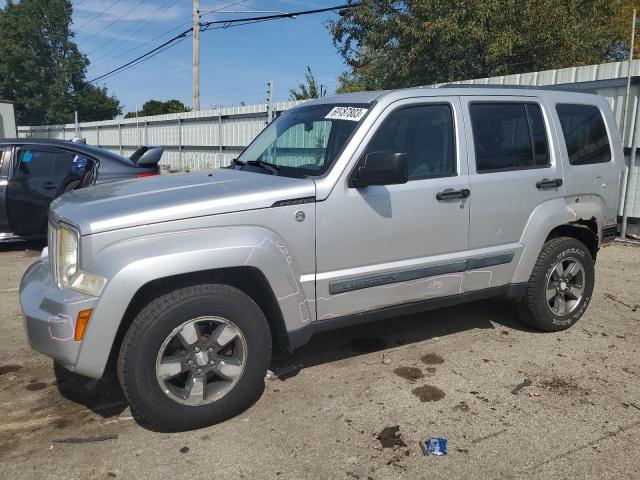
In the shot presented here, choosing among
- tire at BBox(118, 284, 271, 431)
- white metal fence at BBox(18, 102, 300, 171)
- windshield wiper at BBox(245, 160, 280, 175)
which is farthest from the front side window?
white metal fence at BBox(18, 102, 300, 171)

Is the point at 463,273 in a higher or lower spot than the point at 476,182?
lower

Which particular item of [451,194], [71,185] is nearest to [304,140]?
[451,194]

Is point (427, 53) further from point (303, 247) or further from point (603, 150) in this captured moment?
point (303, 247)

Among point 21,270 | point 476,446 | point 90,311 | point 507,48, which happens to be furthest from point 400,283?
point 507,48

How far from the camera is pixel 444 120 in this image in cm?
384

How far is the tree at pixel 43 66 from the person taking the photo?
51969mm

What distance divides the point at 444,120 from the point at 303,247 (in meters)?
1.48

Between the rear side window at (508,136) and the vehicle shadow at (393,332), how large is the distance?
1.37 metres

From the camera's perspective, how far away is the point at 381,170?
324 centimetres

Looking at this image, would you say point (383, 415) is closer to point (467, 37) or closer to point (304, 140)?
point (304, 140)

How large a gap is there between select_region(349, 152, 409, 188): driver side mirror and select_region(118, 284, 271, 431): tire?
1017 millimetres

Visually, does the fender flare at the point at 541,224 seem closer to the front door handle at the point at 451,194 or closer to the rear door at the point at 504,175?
the rear door at the point at 504,175

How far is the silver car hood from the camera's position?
283 cm

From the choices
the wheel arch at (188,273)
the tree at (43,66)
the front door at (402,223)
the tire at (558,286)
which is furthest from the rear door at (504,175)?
the tree at (43,66)
